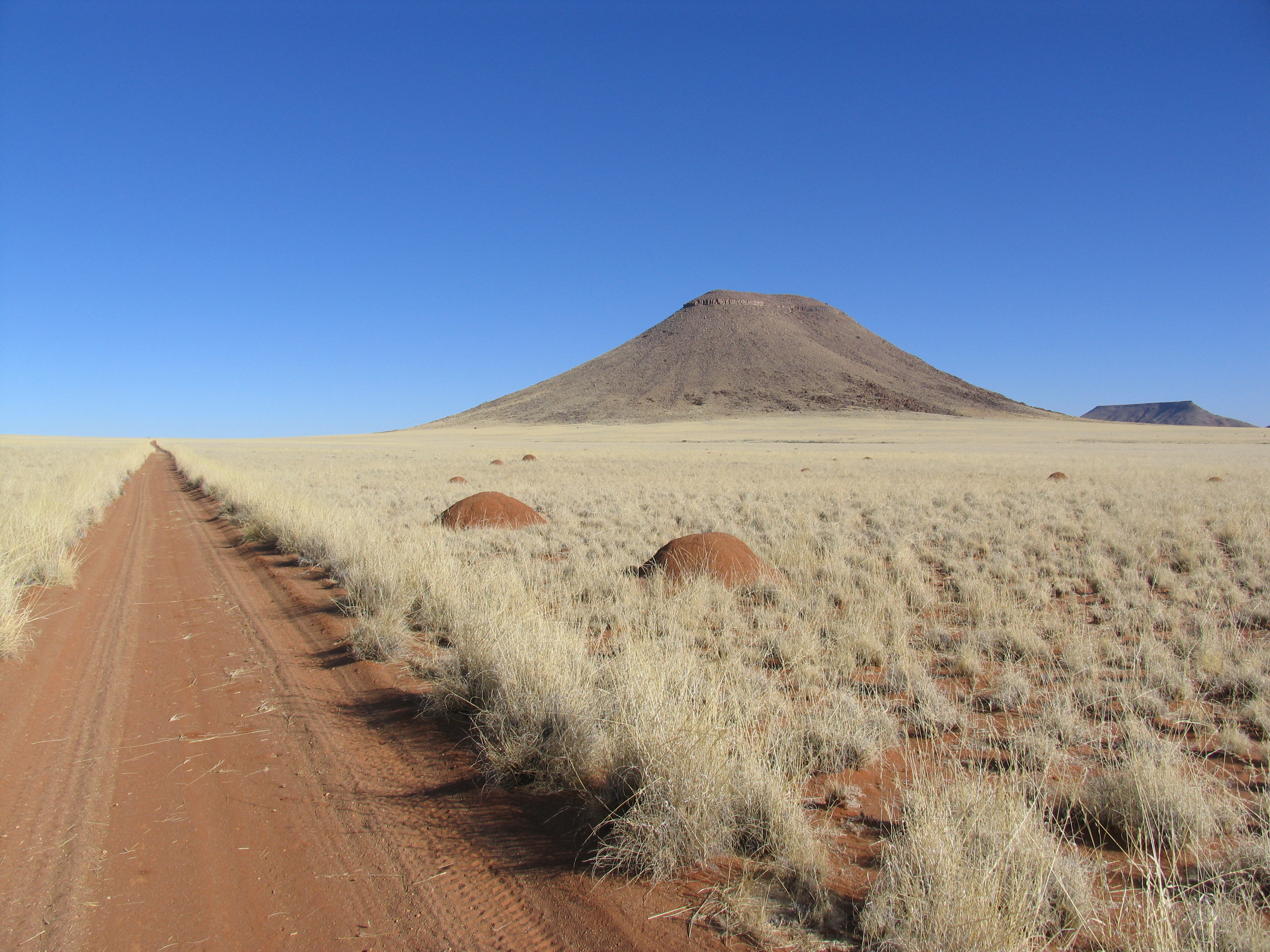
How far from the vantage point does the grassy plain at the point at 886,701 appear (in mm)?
2639

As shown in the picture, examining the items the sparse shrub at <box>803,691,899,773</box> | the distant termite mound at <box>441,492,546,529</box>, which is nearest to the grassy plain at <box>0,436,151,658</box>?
the distant termite mound at <box>441,492,546,529</box>

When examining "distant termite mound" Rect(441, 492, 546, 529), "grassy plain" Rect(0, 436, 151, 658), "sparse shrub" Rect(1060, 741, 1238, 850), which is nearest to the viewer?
"sparse shrub" Rect(1060, 741, 1238, 850)

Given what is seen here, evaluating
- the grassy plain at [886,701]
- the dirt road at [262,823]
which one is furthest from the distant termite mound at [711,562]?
the dirt road at [262,823]

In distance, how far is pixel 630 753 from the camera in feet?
11.0

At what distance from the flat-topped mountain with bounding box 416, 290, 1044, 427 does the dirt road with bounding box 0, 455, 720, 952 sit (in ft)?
328

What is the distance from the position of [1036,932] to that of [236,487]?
19.1 metres

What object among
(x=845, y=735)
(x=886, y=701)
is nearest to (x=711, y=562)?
(x=886, y=701)

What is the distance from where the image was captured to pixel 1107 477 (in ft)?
77.8

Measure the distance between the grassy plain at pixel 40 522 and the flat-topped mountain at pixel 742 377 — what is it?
84.9 meters

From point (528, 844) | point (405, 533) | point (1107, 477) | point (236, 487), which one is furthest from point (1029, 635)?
point (1107, 477)

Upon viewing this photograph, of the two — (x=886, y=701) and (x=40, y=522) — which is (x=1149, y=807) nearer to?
(x=886, y=701)

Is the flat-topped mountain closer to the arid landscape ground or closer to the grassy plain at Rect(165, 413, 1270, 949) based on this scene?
the grassy plain at Rect(165, 413, 1270, 949)

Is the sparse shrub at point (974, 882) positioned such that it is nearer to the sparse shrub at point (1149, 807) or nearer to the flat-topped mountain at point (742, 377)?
the sparse shrub at point (1149, 807)

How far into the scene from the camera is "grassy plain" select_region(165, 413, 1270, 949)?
264cm
